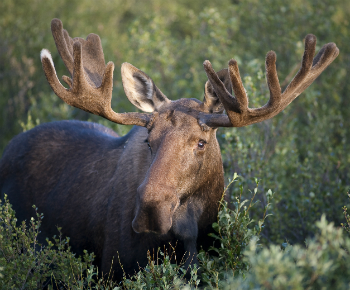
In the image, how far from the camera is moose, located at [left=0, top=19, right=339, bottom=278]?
3.59m

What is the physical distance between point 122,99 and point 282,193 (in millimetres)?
4919

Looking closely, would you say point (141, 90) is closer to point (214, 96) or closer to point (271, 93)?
point (214, 96)

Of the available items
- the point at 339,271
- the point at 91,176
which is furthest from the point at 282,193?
the point at 339,271

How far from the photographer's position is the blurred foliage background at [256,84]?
19.2 feet

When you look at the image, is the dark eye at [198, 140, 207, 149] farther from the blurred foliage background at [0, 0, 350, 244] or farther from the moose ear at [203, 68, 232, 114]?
the blurred foliage background at [0, 0, 350, 244]

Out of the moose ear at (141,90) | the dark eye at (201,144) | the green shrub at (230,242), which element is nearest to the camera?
the green shrub at (230,242)

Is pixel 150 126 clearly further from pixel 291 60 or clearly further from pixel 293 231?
pixel 291 60

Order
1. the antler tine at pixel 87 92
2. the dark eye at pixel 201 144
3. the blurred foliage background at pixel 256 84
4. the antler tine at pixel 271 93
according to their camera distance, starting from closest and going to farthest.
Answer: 1. the antler tine at pixel 271 93
2. the dark eye at pixel 201 144
3. the antler tine at pixel 87 92
4. the blurred foliage background at pixel 256 84

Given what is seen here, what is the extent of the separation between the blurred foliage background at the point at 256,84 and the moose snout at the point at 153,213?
235 cm

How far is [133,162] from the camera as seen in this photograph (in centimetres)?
438

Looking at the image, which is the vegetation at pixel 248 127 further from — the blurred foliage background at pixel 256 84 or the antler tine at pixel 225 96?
the antler tine at pixel 225 96

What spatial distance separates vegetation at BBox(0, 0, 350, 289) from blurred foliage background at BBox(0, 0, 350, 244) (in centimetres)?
3

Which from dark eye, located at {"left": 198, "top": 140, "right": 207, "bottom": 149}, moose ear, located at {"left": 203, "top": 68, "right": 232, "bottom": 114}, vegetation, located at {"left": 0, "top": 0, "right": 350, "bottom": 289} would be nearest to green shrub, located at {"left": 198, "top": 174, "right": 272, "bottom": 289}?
vegetation, located at {"left": 0, "top": 0, "right": 350, "bottom": 289}

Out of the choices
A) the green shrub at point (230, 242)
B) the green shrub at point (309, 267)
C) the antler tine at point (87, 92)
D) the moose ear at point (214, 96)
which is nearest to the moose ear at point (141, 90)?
the antler tine at point (87, 92)
